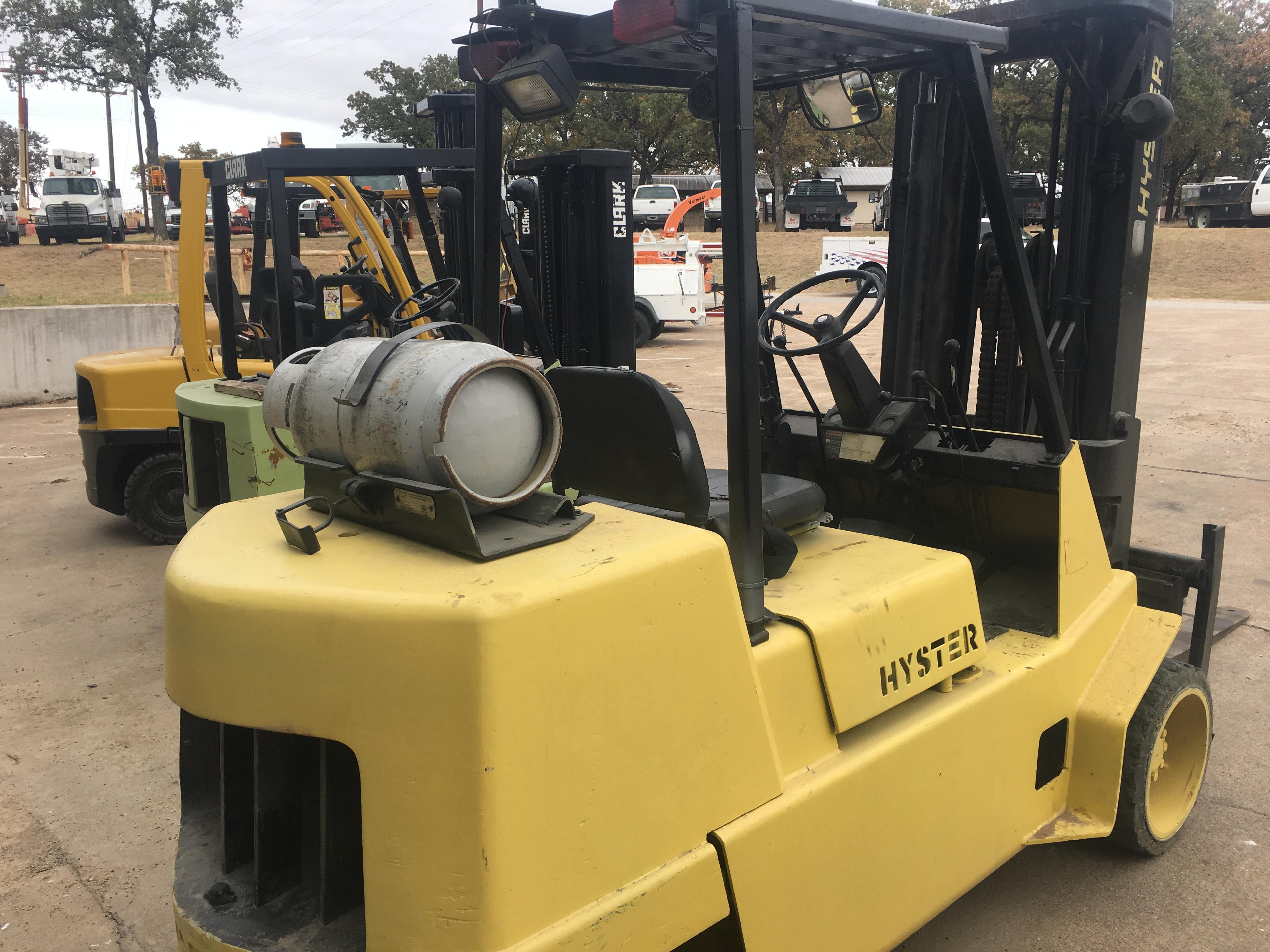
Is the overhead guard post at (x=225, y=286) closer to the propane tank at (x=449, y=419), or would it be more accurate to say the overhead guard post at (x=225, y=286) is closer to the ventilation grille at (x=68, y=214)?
the propane tank at (x=449, y=419)

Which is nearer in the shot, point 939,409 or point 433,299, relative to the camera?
point 939,409

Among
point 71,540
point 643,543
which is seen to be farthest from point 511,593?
point 71,540

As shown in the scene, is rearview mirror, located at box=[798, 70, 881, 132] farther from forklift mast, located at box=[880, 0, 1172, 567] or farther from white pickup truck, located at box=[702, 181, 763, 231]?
white pickup truck, located at box=[702, 181, 763, 231]

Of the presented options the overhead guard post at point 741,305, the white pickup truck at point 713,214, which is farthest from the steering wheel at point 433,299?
the white pickup truck at point 713,214

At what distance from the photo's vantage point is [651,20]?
205 centimetres

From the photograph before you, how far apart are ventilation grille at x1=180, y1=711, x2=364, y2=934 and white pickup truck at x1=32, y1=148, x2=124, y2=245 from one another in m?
35.9

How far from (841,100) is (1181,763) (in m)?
2.39

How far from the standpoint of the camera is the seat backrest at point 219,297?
245 inches

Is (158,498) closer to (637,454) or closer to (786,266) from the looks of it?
(637,454)

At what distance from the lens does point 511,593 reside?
1.64m

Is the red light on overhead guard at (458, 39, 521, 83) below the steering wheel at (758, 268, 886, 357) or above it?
above

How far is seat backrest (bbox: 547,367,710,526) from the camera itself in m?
2.19

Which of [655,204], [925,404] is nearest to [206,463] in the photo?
[925,404]

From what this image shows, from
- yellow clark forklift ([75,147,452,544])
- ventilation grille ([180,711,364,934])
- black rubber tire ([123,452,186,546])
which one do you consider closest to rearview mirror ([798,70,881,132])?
ventilation grille ([180,711,364,934])
